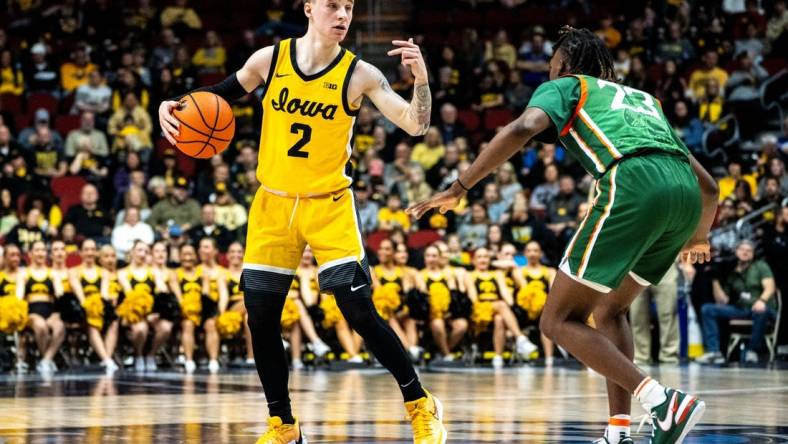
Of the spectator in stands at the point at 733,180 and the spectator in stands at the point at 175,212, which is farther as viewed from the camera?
the spectator in stands at the point at 733,180

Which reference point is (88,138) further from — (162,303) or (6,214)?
(162,303)

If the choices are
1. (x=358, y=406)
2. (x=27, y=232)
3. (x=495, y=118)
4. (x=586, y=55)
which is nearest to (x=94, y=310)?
(x=27, y=232)

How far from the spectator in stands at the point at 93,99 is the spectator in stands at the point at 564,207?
6.86 metres

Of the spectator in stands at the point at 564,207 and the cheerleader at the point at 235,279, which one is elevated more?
the spectator in stands at the point at 564,207

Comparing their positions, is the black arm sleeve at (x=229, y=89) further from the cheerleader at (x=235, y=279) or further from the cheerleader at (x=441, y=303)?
the cheerleader at (x=441, y=303)

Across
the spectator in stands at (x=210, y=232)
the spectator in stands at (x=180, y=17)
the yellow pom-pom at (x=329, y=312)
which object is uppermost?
the spectator in stands at (x=180, y=17)

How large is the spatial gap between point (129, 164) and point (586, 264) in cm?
1334

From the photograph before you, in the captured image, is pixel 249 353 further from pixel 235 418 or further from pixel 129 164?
pixel 235 418

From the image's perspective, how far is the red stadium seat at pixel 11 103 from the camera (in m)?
19.8

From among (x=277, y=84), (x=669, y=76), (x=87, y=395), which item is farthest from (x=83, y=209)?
(x=277, y=84)

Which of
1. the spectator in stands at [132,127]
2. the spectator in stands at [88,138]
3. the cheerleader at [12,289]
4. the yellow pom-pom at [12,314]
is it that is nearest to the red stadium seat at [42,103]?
the spectator in stands at [132,127]

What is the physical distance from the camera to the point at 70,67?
20.7 m

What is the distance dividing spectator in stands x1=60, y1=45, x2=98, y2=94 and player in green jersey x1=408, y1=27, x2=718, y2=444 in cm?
1566

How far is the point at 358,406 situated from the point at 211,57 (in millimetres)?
12862
